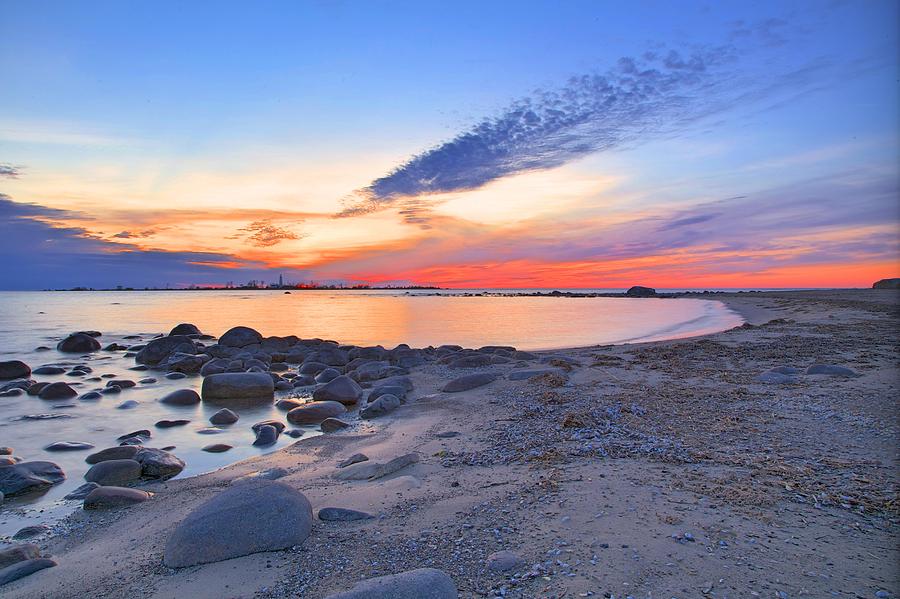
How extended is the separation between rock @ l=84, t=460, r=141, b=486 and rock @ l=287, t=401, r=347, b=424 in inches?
135

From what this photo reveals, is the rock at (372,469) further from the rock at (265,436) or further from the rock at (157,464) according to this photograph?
the rock at (265,436)

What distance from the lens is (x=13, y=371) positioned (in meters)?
15.8

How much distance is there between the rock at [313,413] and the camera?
1057cm

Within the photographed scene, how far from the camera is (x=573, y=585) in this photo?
3.48 m

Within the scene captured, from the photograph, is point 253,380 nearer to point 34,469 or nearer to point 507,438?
point 34,469

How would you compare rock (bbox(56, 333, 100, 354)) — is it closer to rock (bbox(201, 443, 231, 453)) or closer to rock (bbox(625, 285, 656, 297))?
rock (bbox(201, 443, 231, 453))

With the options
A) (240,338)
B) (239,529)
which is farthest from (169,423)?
(240,338)

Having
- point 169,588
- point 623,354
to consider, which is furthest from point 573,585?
point 623,354

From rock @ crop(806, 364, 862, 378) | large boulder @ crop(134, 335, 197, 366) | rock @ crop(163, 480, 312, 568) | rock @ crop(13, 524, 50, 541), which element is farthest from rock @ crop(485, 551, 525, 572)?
large boulder @ crop(134, 335, 197, 366)

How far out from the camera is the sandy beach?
367 centimetres

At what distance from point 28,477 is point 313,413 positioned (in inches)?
186

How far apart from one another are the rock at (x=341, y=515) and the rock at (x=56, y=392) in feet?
38.3

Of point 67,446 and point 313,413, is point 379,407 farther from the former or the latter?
point 67,446

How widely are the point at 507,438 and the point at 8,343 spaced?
29459mm
